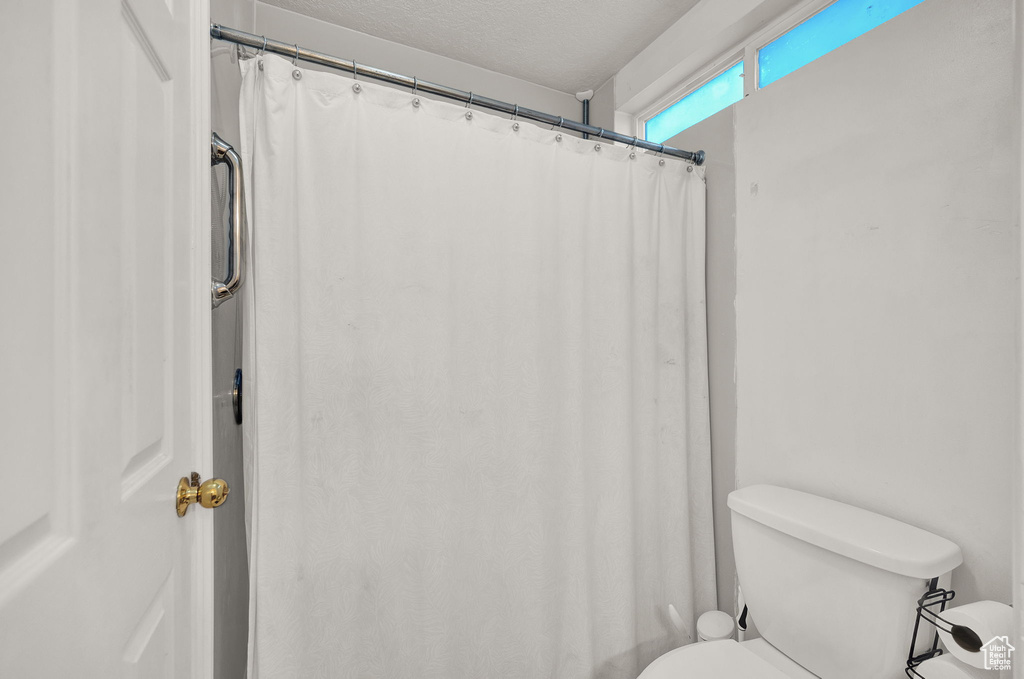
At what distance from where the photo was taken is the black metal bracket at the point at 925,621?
881 mm

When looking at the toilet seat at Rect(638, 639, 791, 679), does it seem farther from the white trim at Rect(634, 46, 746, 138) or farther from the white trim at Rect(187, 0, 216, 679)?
the white trim at Rect(634, 46, 746, 138)

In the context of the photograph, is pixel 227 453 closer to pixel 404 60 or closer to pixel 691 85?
pixel 404 60

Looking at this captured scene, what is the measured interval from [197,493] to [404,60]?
173cm

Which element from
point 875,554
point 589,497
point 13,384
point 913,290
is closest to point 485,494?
point 589,497

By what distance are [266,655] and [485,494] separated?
0.62 meters

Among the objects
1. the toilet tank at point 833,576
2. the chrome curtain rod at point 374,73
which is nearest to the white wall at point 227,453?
Answer: the chrome curtain rod at point 374,73

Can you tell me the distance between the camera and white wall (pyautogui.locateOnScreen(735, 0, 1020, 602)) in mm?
940

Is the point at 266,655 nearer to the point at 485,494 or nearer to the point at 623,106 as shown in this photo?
the point at 485,494

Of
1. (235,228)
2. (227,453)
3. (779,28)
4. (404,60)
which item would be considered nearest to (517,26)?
(404,60)

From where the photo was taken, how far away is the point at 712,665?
1.03 meters

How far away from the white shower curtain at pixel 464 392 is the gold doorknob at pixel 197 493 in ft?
1.07

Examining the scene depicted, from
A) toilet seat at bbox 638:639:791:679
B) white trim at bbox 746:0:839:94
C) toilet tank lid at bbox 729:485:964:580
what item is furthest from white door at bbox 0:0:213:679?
white trim at bbox 746:0:839:94

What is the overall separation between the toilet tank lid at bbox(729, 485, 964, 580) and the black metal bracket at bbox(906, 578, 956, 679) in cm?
4

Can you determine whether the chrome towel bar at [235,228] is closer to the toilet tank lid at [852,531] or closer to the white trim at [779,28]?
the toilet tank lid at [852,531]
